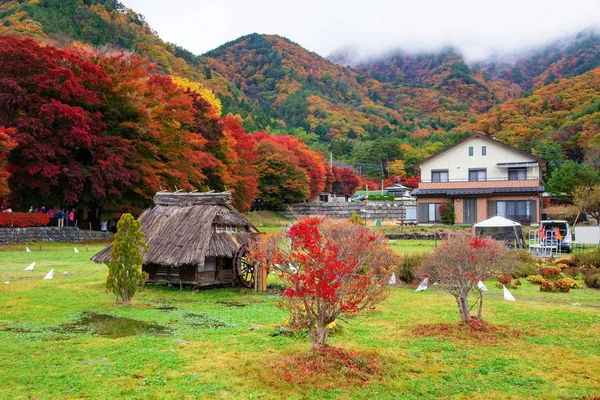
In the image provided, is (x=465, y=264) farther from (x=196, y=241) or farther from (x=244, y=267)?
(x=244, y=267)

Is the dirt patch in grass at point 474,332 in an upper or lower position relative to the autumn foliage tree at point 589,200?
lower

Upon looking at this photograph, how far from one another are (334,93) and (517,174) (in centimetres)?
12288

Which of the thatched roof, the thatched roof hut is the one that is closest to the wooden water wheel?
the thatched roof hut

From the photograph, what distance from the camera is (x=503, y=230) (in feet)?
102

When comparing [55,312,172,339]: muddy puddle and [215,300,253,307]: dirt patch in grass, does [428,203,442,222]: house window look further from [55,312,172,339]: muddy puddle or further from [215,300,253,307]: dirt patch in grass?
[55,312,172,339]: muddy puddle

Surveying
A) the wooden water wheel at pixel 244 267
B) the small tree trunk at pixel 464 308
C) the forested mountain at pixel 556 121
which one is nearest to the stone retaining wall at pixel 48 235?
the wooden water wheel at pixel 244 267


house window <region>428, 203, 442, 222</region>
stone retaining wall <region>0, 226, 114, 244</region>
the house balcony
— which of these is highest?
the house balcony

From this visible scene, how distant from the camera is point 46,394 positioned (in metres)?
7.49

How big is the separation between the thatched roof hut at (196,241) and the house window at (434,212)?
31.2 m

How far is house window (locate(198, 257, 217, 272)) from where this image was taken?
17781 mm

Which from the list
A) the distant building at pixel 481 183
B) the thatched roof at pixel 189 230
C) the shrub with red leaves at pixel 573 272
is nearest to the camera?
the thatched roof at pixel 189 230

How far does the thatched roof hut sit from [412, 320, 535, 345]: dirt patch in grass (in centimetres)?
766

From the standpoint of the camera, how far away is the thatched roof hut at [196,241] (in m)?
16.8

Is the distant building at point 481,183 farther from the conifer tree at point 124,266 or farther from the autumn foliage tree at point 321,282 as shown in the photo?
the autumn foliage tree at point 321,282
